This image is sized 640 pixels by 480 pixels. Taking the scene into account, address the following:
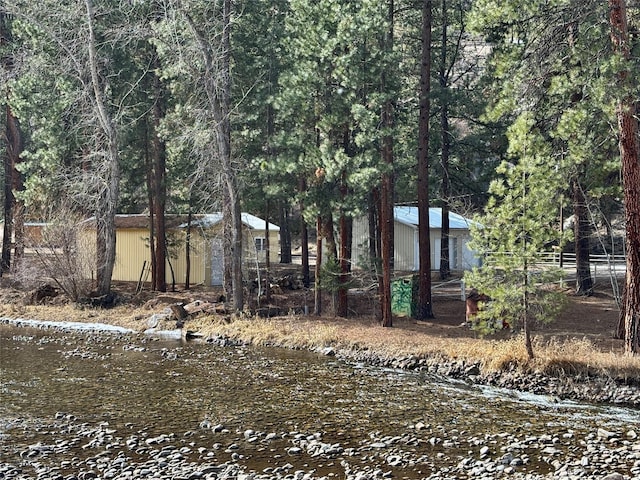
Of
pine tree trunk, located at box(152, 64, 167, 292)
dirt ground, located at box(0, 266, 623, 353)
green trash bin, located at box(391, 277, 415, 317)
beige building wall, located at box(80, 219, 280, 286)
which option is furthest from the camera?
beige building wall, located at box(80, 219, 280, 286)

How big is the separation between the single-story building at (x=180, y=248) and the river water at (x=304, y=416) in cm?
1076

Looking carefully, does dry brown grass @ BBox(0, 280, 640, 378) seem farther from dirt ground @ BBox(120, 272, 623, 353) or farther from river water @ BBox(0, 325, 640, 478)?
river water @ BBox(0, 325, 640, 478)

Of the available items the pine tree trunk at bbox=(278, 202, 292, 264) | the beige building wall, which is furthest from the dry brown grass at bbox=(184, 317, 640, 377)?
the pine tree trunk at bbox=(278, 202, 292, 264)

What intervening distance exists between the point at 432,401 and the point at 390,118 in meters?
7.67

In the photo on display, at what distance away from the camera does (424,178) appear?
17.9m

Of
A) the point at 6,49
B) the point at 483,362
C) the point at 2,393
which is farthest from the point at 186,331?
the point at 6,49

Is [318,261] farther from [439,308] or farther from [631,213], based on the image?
[631,213]

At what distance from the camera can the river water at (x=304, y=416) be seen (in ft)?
27.7

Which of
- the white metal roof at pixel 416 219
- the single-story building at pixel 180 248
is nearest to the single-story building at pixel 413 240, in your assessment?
the white metal roof at pixel 416 219

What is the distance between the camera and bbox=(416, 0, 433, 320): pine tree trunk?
17.7 metres

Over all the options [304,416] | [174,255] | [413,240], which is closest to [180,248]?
[174,255]

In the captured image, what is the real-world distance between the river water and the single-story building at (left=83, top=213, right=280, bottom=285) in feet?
35.3

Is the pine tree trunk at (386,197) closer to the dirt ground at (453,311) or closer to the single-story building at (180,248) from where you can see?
the dirt ground at (453,311)

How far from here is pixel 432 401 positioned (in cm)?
1118
